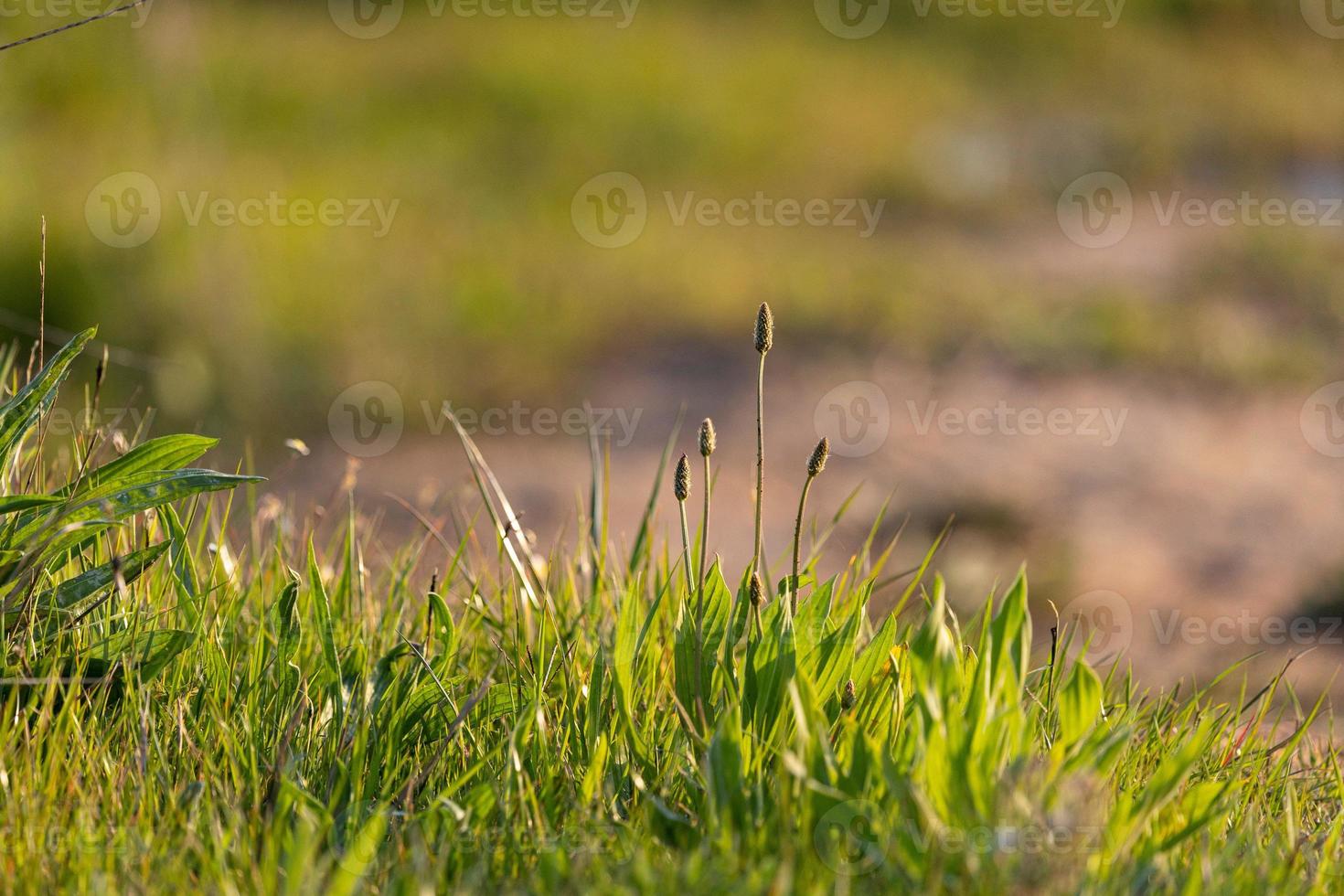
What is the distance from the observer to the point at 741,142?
8.29 metres

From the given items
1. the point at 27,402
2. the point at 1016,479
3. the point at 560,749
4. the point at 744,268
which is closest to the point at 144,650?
the point at 27,402

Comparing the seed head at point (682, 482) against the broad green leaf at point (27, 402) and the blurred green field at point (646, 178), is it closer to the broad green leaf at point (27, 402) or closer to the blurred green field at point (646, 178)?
Result: the broad green leaf at point (27, 402)

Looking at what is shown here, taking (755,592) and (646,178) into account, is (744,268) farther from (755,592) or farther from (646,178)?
(755,592)

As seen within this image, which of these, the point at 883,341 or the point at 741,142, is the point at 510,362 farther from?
the point at 741,142

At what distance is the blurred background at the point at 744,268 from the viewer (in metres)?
4.79

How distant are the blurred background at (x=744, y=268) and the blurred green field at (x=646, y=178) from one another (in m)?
0.03

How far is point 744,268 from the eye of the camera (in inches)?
262

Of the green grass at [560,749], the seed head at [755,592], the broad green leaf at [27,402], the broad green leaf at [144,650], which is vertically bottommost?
the green grass at [560,749]

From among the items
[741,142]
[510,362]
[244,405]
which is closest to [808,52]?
[741,142]

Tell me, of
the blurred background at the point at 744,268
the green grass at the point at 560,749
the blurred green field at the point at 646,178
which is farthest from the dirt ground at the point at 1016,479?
the green grass at the point at 560,749

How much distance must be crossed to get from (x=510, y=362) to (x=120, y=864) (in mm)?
4664

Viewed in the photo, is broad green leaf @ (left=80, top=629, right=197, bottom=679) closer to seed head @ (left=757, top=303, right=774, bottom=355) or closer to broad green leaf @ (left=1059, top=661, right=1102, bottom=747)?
seed head @ (left=757, top=303, right=774, bottom=355)

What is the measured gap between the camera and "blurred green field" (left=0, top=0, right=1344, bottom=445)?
18.3 ft

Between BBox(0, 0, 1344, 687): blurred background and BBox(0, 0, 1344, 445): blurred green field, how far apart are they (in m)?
0.03
